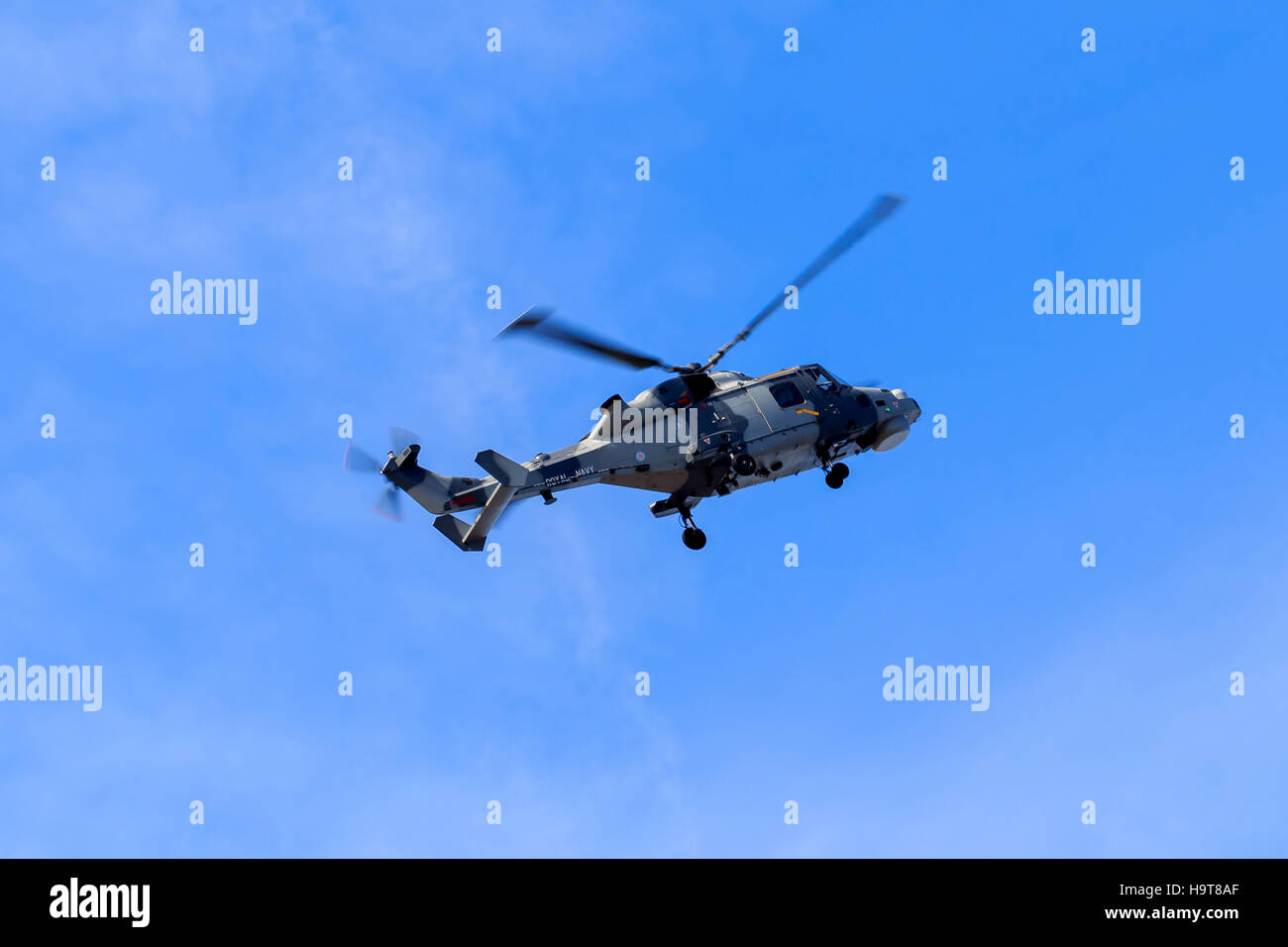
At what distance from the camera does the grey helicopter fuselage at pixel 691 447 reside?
51.0m

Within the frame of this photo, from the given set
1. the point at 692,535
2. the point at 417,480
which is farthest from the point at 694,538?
the point at 417,480

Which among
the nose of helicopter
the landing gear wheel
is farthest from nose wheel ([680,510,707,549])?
the nose of helicopter

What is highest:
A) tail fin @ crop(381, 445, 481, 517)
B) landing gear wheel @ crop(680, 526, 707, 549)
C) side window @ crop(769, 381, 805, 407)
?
side window @ crop(769, 381, 805, 407)

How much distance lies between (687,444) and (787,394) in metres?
4.79

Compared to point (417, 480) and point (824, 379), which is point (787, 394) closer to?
point (824, 379)

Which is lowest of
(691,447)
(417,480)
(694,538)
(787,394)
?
(694,538)

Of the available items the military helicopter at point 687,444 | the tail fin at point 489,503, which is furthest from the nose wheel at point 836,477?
the tail fin at point 489,503

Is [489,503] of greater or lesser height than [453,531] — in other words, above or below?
above

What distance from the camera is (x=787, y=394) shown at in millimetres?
55625

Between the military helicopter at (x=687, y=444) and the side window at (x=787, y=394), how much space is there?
0.16ft

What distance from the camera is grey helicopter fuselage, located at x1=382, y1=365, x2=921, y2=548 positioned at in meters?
51.0

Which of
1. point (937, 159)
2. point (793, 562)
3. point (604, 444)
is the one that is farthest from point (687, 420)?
point (937, 159)

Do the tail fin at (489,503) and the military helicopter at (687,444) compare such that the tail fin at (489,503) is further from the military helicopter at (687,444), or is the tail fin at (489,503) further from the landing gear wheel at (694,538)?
the landing gear wheel at (694,538)

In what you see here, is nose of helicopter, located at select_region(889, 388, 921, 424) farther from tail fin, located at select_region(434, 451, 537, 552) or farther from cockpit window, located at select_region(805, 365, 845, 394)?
tail fin, located at select_region(434, 451, 537, 552)
